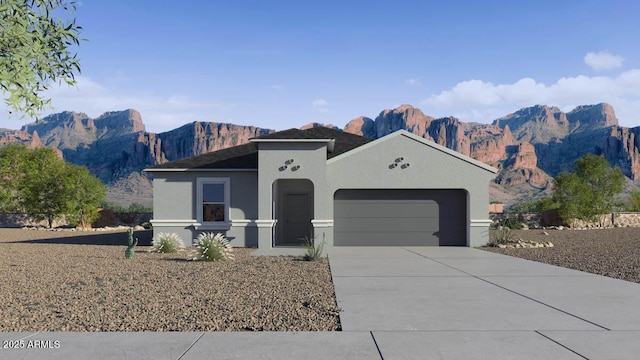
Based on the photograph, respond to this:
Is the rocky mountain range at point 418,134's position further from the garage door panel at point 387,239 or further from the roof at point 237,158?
the garage door panel at point 387,239

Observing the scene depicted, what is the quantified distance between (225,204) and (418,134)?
5158 inches

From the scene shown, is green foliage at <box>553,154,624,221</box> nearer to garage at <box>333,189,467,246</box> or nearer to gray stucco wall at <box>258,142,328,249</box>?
garage at <box>333,189,467,246</box>

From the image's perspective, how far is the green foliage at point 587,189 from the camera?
3359cm

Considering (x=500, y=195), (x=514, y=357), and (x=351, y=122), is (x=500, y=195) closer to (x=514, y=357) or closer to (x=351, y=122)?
(x=351, y=122)

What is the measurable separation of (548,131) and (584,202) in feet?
446

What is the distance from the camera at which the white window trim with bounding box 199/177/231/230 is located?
65.3 ft

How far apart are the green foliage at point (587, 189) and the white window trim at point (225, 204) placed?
23.4 m

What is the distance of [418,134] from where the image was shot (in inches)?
5773

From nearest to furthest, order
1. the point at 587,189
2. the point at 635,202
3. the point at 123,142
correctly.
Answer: the point at 587,189 → the point at 635,202 → the point at 123,142

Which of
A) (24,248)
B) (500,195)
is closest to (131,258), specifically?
(24,248)

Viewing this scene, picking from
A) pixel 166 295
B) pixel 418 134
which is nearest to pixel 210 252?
pixel 166 295

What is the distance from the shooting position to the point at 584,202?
110 feet

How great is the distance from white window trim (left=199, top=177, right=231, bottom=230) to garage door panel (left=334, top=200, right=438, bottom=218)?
411 centimetres

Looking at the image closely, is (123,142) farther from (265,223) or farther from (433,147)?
(433,147)
